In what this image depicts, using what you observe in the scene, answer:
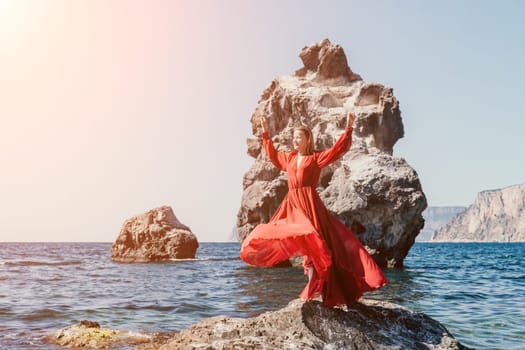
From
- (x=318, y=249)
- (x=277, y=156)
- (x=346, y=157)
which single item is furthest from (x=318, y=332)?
(x=346, y=157)

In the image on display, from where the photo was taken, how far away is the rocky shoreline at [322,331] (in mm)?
5734

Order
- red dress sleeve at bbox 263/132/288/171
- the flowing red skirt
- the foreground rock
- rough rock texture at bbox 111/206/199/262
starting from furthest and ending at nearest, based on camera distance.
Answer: rough rock texture at bbox 111/206/199/262
the foreground rock
red dress sleeve at bbox 263/132/288/171
the flowing red skirt

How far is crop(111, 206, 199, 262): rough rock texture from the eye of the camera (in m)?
42.6

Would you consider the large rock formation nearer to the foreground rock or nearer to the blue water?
the blue water

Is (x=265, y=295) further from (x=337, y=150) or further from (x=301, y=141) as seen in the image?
(x=337, y=150)

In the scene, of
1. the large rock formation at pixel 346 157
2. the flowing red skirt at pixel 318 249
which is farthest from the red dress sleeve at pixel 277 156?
the large rock formation at pixel 346 157

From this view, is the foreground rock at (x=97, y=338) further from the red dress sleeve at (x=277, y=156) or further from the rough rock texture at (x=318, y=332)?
the red dress sleeve at (x=277, y=156)

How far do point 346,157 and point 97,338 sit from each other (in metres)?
24.1

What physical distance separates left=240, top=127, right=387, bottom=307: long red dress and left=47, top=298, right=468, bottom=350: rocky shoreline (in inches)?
11.4

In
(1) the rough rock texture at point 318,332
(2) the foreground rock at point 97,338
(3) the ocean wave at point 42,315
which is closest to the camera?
(1) the rough rock texture at point 318,332

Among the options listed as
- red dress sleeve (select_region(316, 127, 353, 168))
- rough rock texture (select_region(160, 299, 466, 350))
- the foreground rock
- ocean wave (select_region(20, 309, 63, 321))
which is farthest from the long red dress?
ocean wave (select_region(20, 309, 63, 321))

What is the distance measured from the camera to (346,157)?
31188mm

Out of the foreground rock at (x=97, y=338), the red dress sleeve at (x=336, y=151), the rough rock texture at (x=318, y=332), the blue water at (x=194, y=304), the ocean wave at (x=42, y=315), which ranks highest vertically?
the red dress sleeve at (x=336, y=151)

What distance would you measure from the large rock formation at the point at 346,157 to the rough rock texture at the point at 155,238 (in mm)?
6937
